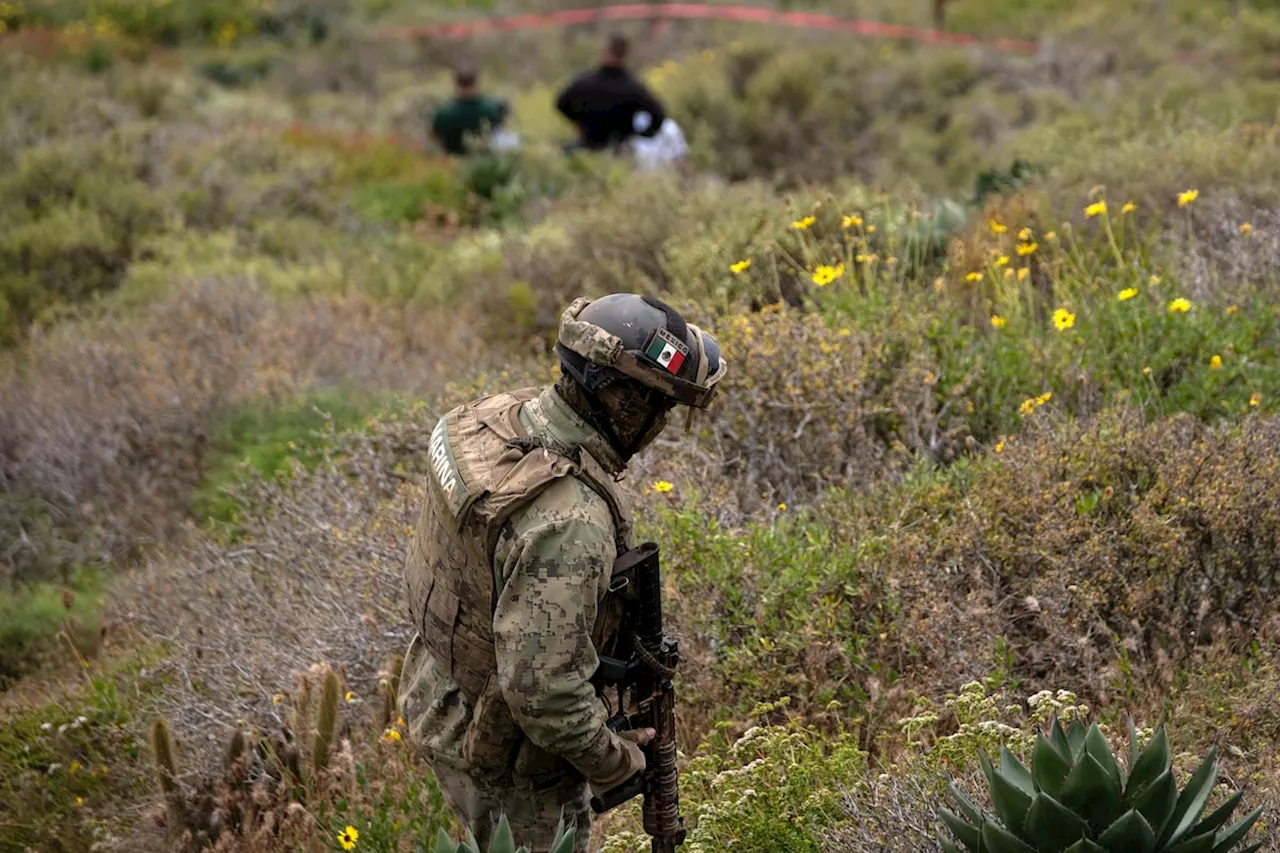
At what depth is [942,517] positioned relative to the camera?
487 centimetres

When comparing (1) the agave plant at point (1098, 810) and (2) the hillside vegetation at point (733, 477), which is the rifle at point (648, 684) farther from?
(1) the agave plant at point (1098, 810)

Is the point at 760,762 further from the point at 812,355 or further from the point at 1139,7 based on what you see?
the point at 1139,7

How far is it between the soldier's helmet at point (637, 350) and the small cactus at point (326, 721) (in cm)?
171

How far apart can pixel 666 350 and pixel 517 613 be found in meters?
0.67

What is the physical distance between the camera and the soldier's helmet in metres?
3.03

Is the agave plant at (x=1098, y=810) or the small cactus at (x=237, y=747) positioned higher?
the agave plant at (x=1098, y=810)

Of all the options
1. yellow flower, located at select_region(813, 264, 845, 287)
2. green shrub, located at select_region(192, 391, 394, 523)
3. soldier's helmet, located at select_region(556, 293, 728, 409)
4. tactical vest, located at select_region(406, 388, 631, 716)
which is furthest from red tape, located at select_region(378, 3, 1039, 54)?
tactical vest, located at select_region(406, 388, 631, 716)

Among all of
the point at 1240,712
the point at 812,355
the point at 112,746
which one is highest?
the point at 812,355

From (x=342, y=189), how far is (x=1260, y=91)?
797cm

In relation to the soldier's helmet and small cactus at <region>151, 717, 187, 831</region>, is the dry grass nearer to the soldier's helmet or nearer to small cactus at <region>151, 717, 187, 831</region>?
small cactus at <region>151, 717, 187, 831</region>

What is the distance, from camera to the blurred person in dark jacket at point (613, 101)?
12031mm

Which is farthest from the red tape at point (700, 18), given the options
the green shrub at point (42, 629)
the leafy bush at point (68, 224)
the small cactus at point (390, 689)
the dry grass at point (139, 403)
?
the small cactus at point (390, 689)

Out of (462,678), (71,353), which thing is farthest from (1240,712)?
(71,353)

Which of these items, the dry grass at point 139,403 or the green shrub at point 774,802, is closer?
the green shrub at point 774,802
